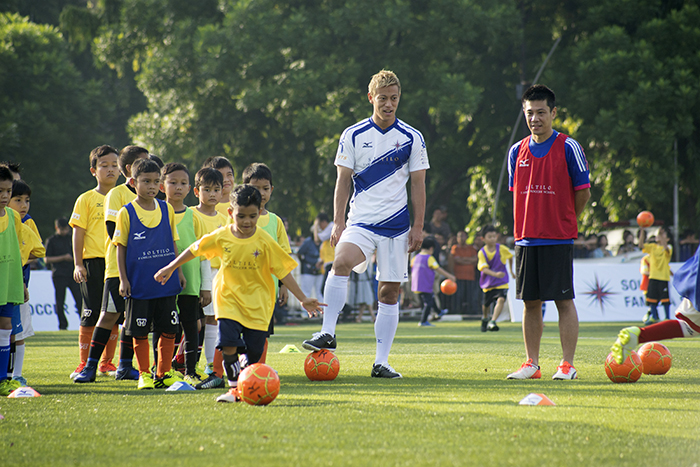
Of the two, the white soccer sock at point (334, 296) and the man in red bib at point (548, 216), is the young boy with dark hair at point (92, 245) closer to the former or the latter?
the white soccer sock at point (334, 296)

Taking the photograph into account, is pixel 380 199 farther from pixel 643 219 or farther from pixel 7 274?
pixel 643 219

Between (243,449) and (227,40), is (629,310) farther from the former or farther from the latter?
(243,449)

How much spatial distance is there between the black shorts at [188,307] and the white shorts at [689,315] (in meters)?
3.84

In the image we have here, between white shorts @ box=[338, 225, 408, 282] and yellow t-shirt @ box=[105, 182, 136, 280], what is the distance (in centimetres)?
192

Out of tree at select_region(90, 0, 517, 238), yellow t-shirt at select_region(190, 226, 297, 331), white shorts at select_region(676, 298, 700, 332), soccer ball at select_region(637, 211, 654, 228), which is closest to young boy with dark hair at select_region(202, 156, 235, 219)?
yellow t-shirt at select_region(190, 226, 297, 331)

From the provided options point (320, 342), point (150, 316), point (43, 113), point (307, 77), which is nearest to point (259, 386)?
point (320, 342)

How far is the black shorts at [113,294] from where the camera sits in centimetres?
680

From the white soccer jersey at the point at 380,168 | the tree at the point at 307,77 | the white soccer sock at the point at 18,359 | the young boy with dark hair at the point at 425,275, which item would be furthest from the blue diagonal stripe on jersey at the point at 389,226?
the tree at the point at 307,77

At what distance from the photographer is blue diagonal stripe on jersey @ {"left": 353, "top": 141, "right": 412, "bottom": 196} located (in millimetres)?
6797

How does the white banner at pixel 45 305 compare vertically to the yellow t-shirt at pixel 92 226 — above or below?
below

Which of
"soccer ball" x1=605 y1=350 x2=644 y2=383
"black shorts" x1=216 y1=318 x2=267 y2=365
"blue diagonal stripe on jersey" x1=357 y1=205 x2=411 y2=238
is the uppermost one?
"blue diagonal stripe on jersey" x1=357 y1=205 x2=411 y2=238

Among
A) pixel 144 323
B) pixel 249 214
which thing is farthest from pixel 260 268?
pixel 144 323

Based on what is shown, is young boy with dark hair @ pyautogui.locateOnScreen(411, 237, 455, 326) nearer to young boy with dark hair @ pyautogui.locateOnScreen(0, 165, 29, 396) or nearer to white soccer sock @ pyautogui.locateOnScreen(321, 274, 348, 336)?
white soccer sock @ pyautogui.locateOnScreen(321, 274, 348, 336)

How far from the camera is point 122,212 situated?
645cm
